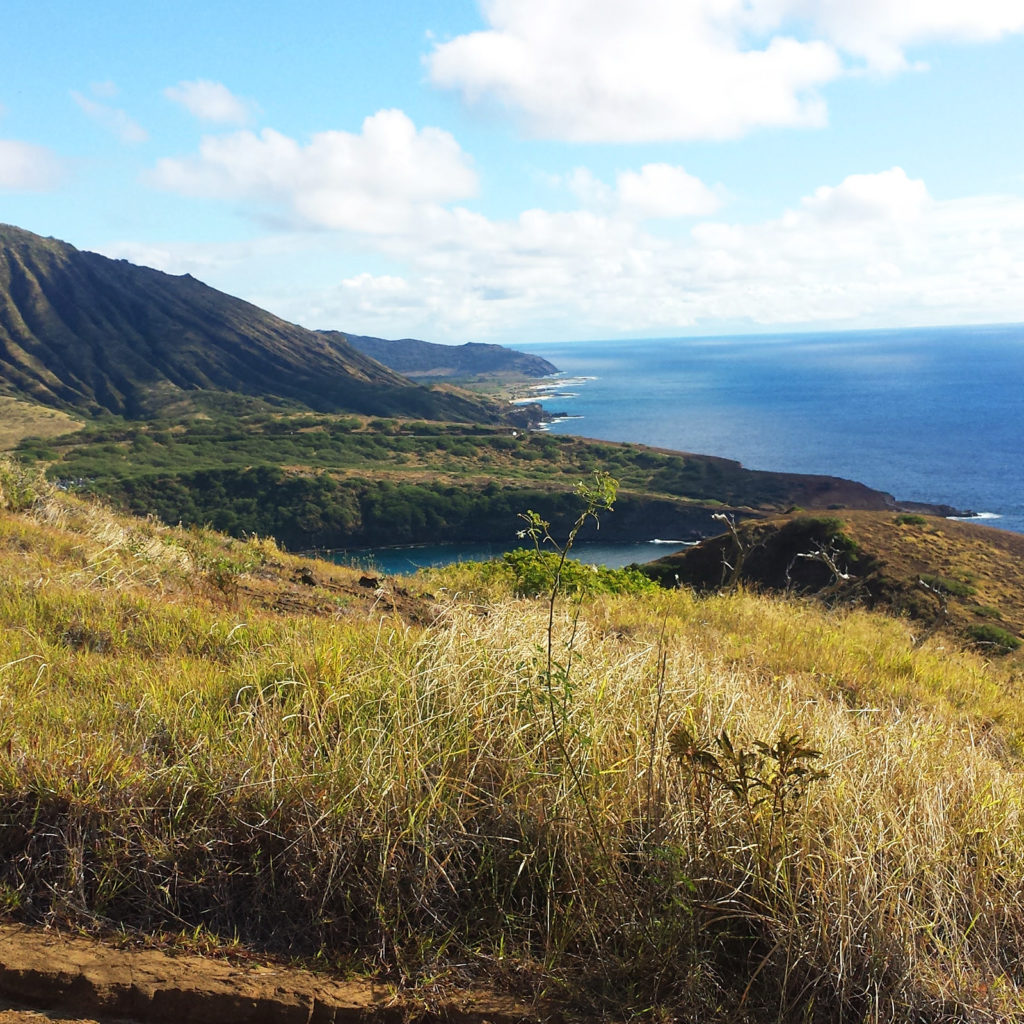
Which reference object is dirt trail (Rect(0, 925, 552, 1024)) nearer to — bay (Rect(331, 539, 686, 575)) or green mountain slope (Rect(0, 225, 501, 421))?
bay (Rect(331, 539, 686, 575))

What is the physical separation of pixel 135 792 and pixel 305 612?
3377 mm

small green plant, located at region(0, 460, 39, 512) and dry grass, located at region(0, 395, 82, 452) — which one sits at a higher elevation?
dry grass, located at region(0, 395, 82, 452)

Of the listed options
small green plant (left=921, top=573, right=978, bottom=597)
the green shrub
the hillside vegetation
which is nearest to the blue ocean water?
the hillside vegetation

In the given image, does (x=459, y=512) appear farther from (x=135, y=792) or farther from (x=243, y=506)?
(x=135, y=792)

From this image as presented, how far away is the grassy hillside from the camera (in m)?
2.58

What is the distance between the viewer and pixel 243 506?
2366 inches

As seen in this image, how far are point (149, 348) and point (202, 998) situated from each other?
6332 inches

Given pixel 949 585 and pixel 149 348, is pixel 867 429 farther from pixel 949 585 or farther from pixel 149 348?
pixel 149 348

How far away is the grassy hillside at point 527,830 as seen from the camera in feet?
8.48

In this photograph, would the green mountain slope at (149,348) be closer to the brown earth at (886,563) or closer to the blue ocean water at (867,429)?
the blue ocean water at (867,429)

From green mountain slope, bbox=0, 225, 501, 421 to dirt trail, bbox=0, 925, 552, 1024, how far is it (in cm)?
12926

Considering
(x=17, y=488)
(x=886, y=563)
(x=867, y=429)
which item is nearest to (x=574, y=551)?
(x=886, y=563)

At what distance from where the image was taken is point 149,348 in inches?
5743

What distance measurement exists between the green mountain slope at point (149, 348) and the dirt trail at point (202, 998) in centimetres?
12926
